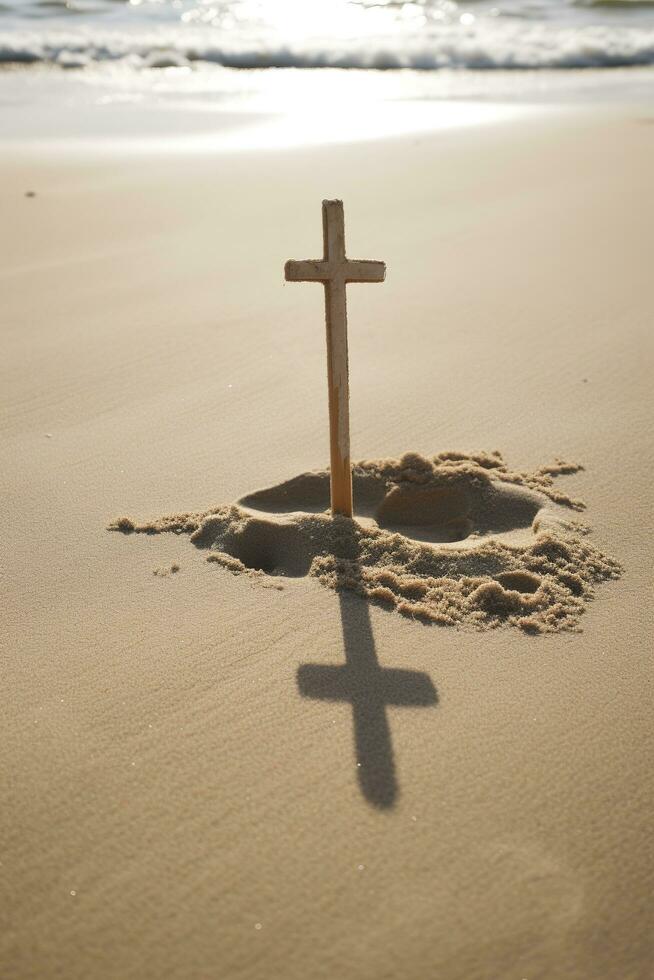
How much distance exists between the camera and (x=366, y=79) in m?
13.5

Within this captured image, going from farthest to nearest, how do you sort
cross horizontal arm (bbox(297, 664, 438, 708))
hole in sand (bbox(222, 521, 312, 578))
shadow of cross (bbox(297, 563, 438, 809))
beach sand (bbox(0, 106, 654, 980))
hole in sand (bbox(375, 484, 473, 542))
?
hole in sand (bbox(375, 484, 473, 542)) < hole in sand (bbox(222, 521, 312, 578)) < cross horizontal arm (bbox(297, 664, 438, 708)) < shadow of cross (bbox(297, 563, 438, 809)) < beach sand (bbox(0, 106, 654, 980))

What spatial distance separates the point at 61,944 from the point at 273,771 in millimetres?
577

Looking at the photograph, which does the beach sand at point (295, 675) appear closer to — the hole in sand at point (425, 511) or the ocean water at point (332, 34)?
the hole in sand at point (425, 511)

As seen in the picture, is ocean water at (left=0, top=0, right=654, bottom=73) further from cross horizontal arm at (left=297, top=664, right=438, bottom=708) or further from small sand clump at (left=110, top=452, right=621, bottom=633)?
cross horizontal arm at (left=297, top=664, right=438, bottom=708)

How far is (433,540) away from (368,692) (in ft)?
2.47

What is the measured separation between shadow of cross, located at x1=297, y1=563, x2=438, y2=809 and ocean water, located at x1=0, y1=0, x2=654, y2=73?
1347 centimetres

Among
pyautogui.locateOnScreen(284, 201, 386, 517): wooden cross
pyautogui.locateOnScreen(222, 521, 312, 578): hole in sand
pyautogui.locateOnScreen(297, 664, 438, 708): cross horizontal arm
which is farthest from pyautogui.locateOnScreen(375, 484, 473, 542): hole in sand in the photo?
pyautogui.locateOnScreen(297, 664, 438, 708): cross horizontal arm

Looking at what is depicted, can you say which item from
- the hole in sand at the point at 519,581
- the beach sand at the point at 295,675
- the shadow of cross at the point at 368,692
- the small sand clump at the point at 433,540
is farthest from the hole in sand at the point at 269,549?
the hole in sand at the point at 519,581

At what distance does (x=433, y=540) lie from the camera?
3.15 m

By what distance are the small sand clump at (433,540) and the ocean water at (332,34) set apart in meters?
12.6

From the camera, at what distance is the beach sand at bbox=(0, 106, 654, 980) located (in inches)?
76.7

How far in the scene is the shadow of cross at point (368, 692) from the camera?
2.28 m

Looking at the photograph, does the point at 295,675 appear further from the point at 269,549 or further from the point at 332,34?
the point at 332,34

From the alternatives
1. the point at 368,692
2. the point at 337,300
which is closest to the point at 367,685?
the point at 368,692
